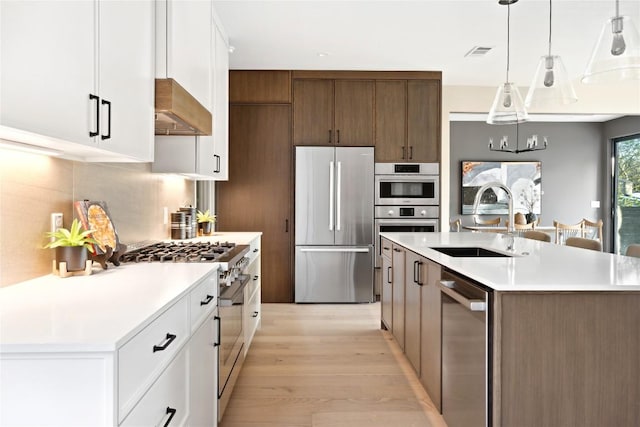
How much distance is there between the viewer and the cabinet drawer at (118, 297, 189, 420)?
1012 millimetres

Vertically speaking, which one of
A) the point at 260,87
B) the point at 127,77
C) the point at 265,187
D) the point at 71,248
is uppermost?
the point at 260,87

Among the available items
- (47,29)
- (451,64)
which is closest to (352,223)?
(451,64)

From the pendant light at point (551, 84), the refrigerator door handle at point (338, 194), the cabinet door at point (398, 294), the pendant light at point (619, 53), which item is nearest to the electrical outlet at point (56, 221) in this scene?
the cabinet door at point (398, 294)

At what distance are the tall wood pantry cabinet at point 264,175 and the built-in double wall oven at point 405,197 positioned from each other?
105 cm

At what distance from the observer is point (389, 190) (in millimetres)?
5242

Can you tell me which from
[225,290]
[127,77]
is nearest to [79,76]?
[127,77]

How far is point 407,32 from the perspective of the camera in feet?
13.4

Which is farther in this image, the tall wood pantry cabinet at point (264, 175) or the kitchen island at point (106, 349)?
the tall wood pantry cabinet at point (264, 175)

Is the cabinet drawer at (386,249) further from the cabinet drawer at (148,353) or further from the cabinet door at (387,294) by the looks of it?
the cabinet drawer at (148,353)

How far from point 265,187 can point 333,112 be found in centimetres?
118

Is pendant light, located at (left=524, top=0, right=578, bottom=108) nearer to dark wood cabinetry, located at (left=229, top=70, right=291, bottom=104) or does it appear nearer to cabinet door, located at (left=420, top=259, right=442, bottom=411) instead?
cabinet door, located at (left=420, top=259, right=442, bottom=411)

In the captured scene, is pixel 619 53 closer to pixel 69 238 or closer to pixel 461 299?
pixel 461 299

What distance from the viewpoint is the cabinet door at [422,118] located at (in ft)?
17.2

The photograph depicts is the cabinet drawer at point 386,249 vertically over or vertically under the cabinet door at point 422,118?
under
